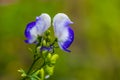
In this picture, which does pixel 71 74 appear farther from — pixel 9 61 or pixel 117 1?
pixel 117 1

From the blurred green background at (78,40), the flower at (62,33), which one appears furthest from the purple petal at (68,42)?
the blurred green background at (78,40)

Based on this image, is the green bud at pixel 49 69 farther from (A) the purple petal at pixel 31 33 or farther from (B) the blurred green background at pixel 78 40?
(B) the blurred green background at pixel 78 40

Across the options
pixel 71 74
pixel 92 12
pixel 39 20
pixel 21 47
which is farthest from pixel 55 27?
pixel 92 12

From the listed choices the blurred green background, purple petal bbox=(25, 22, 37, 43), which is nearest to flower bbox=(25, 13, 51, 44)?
purple petal bbox=(25, 22, 37, 43)

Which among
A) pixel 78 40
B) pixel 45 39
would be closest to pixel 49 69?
pixel 45 39

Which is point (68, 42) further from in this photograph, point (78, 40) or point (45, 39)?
point (78, 40)

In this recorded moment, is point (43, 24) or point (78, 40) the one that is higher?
point (43, 24)

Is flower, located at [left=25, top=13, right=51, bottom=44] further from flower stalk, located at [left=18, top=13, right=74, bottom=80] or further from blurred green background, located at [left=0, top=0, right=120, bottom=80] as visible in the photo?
blurred green background, located at [left=0, top=0, right=120, bottom=80]
